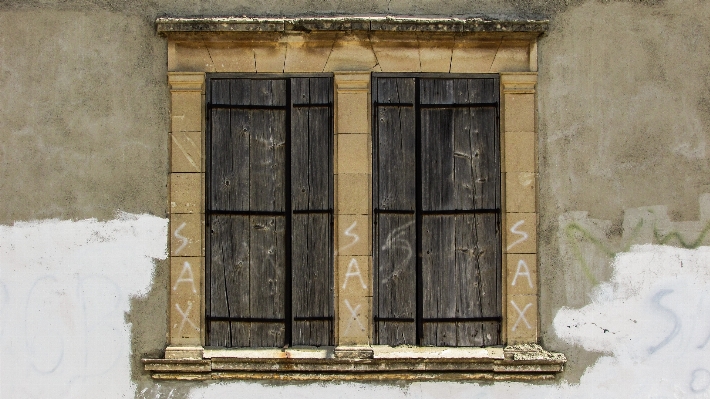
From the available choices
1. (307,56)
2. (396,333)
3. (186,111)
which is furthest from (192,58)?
(396,333)

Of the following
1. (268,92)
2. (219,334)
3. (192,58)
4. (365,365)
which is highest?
(192,58)

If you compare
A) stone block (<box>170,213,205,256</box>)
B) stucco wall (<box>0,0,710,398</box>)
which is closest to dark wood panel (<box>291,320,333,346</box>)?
stucco wall (<box>0,0,710,398</box>)

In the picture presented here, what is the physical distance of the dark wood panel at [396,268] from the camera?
5.23 meters

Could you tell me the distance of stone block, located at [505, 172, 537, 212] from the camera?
5.19 metres

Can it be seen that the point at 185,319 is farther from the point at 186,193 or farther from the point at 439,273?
the point at 439,273

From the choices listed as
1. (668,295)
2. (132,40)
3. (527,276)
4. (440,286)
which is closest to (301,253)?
(440,286)

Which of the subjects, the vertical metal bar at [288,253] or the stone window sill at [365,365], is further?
the vertical metal bar at [288,253]

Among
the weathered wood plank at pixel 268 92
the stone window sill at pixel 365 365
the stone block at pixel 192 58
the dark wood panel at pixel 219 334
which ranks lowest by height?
the stone window sill at pixel 365 365

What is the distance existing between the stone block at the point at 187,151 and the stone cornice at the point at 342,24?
2.59 ft

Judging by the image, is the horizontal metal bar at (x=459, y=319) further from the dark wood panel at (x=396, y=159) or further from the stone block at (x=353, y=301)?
the dark wood panel at (x=396, y=159)

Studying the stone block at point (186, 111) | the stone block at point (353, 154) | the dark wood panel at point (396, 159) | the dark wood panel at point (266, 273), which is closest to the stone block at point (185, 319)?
the dark wood panel at point (266, 273)

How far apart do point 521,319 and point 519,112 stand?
1570mm

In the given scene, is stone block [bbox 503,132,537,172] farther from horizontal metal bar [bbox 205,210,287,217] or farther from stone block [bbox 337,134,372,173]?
horizontal metal bar [bbox 205,210,287,217]

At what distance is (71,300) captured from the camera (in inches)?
204
